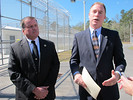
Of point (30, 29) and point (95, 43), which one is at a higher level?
point (30, 29)

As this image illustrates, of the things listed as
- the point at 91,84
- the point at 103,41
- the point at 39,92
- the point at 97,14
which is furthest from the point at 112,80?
the point at 39,92

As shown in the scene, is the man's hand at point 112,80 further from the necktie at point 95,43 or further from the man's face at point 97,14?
the man's face at point 97,14

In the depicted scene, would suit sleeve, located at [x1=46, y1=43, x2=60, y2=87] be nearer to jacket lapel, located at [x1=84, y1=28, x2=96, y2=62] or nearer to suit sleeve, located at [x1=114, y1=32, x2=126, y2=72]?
jacket lapel, located at [x1=84, y1=28, x2=96, y2=62]

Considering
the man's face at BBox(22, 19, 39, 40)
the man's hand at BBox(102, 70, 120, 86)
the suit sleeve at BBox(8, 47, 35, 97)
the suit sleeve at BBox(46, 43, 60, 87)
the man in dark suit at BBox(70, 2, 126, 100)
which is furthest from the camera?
the suit sleeve at BBox(46, 43, 60, 87)

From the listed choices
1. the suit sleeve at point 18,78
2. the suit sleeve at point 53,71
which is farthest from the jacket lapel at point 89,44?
the suit sleeve at point 18,78

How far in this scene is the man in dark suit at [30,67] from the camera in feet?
5.52

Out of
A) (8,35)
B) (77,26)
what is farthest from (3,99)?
(77,26)

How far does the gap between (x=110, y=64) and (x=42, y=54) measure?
3.10 feet

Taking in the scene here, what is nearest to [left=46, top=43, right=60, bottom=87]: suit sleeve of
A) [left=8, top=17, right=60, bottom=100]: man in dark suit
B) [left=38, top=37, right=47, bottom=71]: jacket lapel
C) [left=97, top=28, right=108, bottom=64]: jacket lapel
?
[left=8, top=17, right=60, bottom=100]: man in dark suit

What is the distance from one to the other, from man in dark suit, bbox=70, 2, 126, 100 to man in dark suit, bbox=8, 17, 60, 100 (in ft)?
1.58

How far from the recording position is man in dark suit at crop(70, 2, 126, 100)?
155cm

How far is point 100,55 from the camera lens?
1.55 meters

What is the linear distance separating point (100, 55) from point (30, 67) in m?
0.96

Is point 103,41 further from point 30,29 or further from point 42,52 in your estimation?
point 30,29
